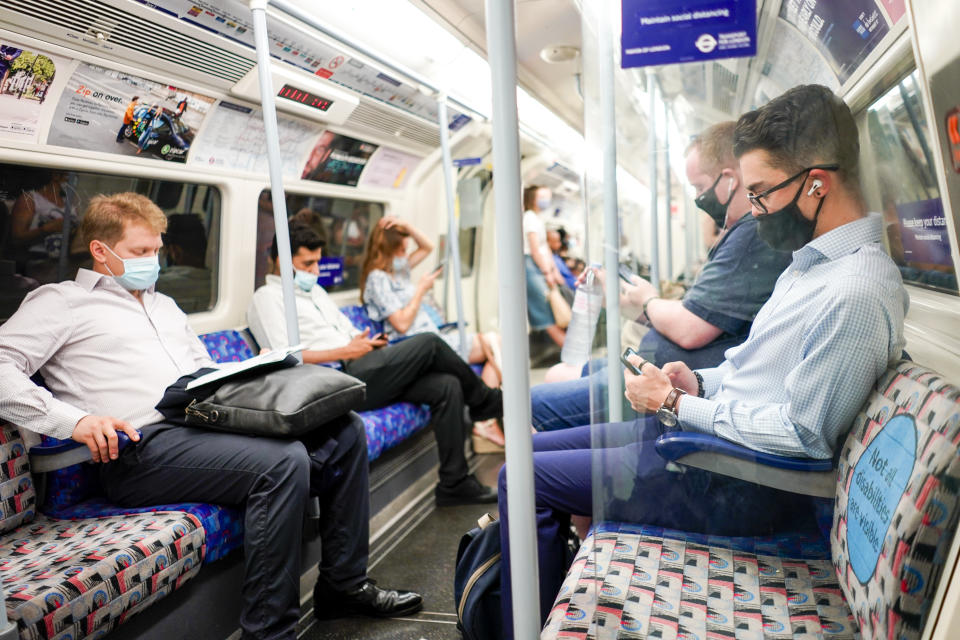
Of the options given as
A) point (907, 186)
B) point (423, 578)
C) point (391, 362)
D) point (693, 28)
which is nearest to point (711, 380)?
point (907, 186)

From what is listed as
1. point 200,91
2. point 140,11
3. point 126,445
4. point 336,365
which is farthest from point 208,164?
point 126,445

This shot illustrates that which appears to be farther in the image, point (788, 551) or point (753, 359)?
point (788, 551)

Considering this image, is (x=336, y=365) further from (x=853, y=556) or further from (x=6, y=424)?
(x=853, y=556)

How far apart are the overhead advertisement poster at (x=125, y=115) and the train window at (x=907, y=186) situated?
2904 millimetres

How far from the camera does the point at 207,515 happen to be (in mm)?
2215

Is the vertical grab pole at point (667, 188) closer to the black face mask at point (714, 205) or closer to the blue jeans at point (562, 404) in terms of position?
the black face mask at point (714, 205)

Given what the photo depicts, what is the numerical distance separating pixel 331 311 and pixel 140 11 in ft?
6.71

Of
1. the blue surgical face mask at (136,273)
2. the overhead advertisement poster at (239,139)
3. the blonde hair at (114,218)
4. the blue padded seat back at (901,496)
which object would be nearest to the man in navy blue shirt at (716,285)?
the blue padded seat back at (901,496)

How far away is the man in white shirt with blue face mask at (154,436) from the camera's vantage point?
2.14m

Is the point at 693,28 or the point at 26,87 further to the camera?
the point at 26,87

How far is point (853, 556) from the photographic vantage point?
1206 mm

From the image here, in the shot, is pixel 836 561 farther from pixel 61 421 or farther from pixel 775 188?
pixel 61 421

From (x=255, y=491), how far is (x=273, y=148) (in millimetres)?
1520

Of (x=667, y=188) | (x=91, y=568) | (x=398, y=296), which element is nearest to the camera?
(x=667, y=188)
